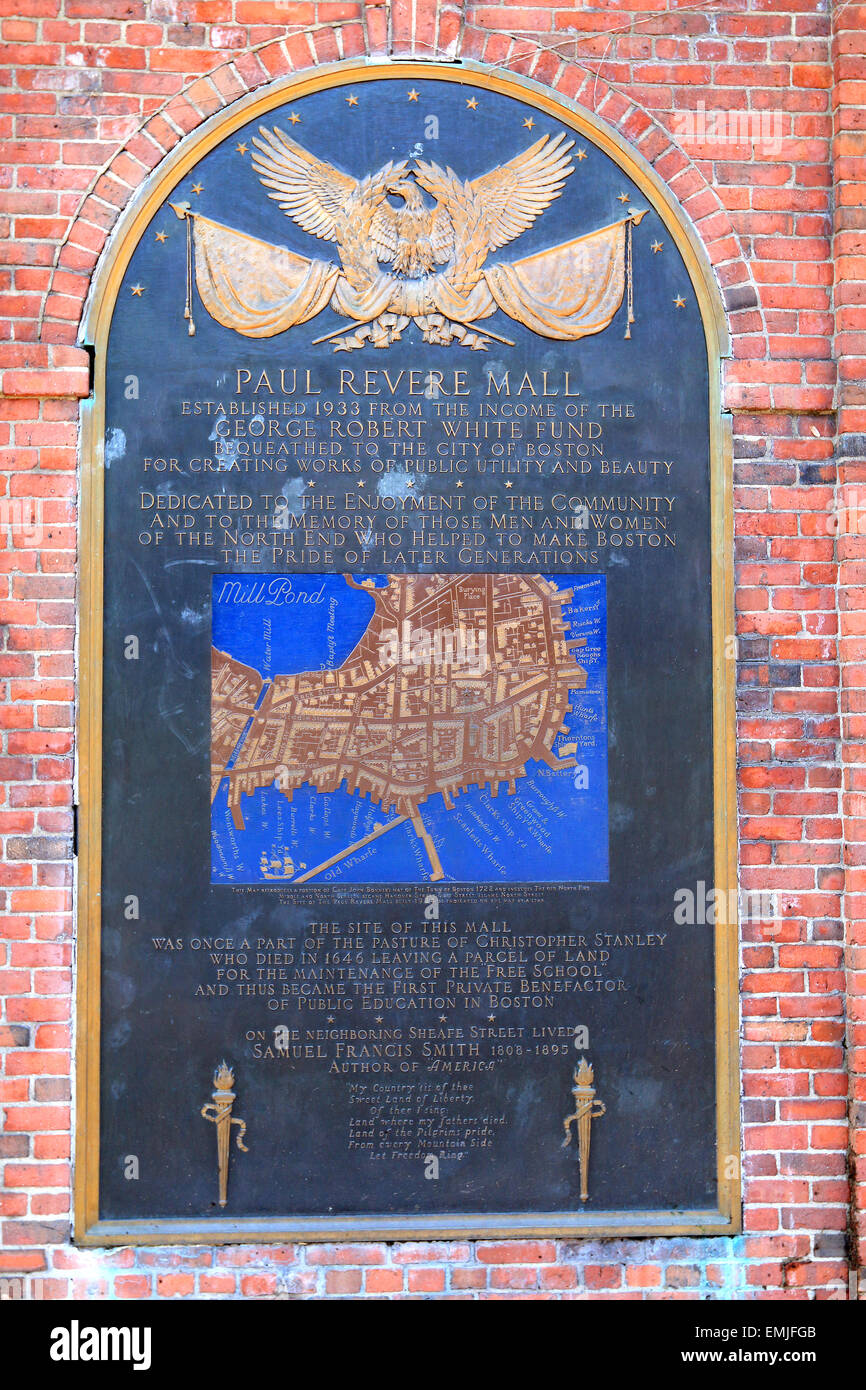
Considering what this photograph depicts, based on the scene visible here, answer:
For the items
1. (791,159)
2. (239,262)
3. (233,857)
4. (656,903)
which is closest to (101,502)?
(239,262)

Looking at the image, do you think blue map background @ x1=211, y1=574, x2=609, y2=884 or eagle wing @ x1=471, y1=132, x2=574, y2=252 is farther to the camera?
eagle wing @ x1=471, y1=132, x2=574, y2=252

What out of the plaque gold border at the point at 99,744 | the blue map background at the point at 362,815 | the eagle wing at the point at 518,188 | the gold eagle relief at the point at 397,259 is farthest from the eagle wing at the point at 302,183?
the blue map background at the point at 362,815

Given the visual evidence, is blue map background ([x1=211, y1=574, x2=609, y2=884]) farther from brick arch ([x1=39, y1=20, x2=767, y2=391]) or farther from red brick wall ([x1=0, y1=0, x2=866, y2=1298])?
brick arch ([x1=39, y1=20, x2=767, y2=391])

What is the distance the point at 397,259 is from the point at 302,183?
0.42 m

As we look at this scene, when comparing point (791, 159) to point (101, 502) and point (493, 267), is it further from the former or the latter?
point (101, 502)

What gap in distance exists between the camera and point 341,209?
402 centimetres

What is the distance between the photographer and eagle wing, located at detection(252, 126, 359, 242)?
4.02m

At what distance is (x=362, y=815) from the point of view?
3.94m

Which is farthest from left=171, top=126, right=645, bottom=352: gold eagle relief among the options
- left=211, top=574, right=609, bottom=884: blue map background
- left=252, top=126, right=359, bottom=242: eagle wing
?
left=211, top=574, right=609, bottom=884: blue map background

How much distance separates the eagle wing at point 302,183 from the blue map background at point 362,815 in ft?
4.17

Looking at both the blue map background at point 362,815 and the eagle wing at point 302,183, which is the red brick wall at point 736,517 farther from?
the blue map background at point 362,815

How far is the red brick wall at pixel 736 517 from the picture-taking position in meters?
3.84

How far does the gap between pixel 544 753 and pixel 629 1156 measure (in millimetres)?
1418

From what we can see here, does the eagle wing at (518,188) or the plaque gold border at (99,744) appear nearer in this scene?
the plaque gold border at (99,744)
